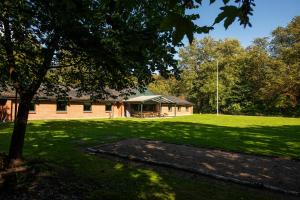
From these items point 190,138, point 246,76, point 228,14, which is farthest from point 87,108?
point 246,76

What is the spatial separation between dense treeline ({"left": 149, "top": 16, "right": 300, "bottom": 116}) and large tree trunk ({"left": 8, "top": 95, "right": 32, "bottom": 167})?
54.6 metres

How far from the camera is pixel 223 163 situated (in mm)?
11320

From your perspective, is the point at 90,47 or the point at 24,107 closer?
the point at 90,47

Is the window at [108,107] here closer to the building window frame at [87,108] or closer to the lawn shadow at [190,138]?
the building window frame at [87,108]

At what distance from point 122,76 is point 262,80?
6510 centimetres

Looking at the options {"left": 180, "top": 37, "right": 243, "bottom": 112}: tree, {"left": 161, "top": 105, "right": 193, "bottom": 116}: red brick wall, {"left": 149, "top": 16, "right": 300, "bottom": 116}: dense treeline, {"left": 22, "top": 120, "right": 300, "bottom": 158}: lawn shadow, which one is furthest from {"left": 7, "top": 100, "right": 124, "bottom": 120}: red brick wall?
{"left": 180, "top": 37, "right": 243, "bottom": 112}: tree

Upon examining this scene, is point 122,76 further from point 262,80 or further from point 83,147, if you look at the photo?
point 262,80

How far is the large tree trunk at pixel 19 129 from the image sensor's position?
870 centimetres

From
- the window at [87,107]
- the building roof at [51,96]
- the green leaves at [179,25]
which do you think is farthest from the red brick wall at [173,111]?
the green leaves at [179,25]

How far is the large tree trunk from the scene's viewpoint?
28.6 ft

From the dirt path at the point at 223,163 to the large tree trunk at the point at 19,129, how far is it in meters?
4.33

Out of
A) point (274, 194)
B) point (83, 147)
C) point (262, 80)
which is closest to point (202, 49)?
point (262, 80)

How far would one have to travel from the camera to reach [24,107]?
8.73 metres

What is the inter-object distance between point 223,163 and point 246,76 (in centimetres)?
6472
